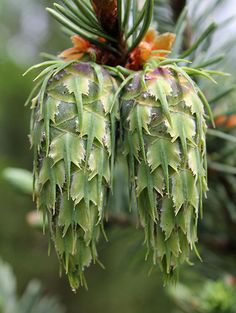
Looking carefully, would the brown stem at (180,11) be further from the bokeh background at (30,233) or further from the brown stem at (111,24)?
the bokeh background at (30,233)

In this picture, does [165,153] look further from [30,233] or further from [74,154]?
[30,233]

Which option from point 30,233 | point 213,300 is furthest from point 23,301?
point 30,233

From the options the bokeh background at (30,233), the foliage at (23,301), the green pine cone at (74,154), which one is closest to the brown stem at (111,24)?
the green pine cone at (74,154)

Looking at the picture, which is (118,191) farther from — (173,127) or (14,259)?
(14,259)

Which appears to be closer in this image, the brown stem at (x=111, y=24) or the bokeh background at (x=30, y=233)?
the brown stem at (x=111, y=24)

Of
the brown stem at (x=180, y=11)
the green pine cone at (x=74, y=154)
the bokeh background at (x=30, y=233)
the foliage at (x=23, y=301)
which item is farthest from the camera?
the bokeh background at (x=30, y=233)

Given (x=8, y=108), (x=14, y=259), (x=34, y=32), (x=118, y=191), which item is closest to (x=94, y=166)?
(x=118, y=191)

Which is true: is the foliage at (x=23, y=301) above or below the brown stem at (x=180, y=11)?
below
